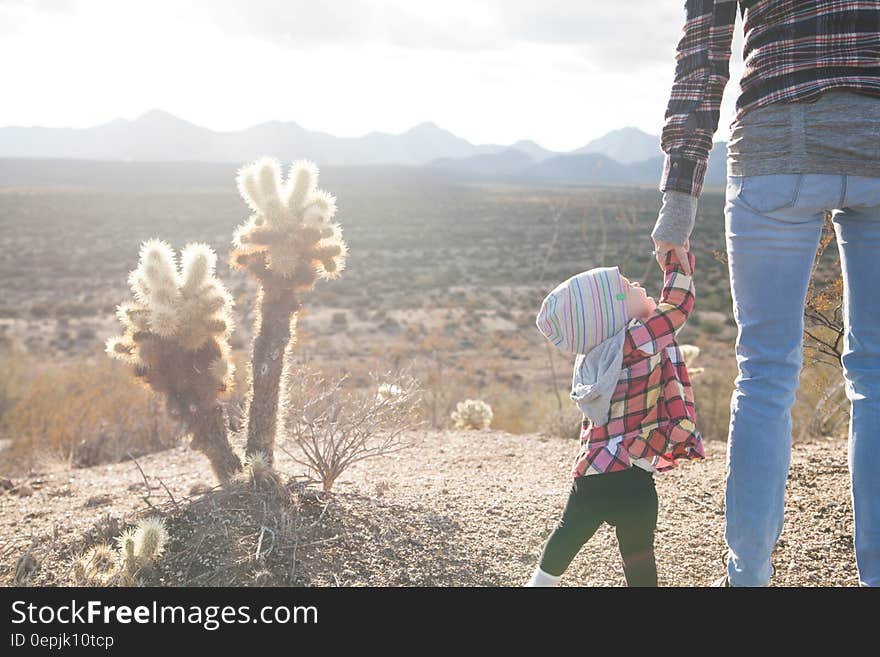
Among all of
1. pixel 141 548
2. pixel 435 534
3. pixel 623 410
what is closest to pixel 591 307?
pixel 623 410

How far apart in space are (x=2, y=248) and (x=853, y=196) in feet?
107

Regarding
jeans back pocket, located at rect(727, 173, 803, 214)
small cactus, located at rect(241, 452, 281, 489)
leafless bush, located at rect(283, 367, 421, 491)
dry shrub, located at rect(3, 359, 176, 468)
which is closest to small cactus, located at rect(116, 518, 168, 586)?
small cactus, located at rect(241, 452, 281, 489)

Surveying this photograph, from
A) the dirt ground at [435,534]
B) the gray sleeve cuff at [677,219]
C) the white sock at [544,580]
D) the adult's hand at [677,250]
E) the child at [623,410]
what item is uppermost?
the gray sleeve cuff at [677,219]

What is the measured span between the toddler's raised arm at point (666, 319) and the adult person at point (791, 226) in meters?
0.20

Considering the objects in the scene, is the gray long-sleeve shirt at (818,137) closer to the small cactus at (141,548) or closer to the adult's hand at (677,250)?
the adult's hand at (677,250)

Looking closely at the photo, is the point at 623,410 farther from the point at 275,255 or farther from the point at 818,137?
the point at 275,255

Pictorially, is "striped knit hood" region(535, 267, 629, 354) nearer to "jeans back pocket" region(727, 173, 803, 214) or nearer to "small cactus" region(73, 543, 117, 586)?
"jeans back pocket" region(727, 173, 803, 214)

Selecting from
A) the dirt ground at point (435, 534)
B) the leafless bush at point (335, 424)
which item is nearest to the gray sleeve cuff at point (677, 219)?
the dirt ground at point (435, 534)

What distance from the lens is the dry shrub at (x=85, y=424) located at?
5.83m

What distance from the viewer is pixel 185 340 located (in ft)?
9.89

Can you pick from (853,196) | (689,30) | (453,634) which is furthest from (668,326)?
(453,634)

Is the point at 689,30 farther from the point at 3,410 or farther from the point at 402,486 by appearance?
the point at 3,410

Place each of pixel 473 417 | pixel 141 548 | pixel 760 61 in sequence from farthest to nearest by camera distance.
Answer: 1. pixel 473 417
2. pixel 141 548
3. pixel 760 61

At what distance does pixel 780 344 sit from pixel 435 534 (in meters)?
1.54
